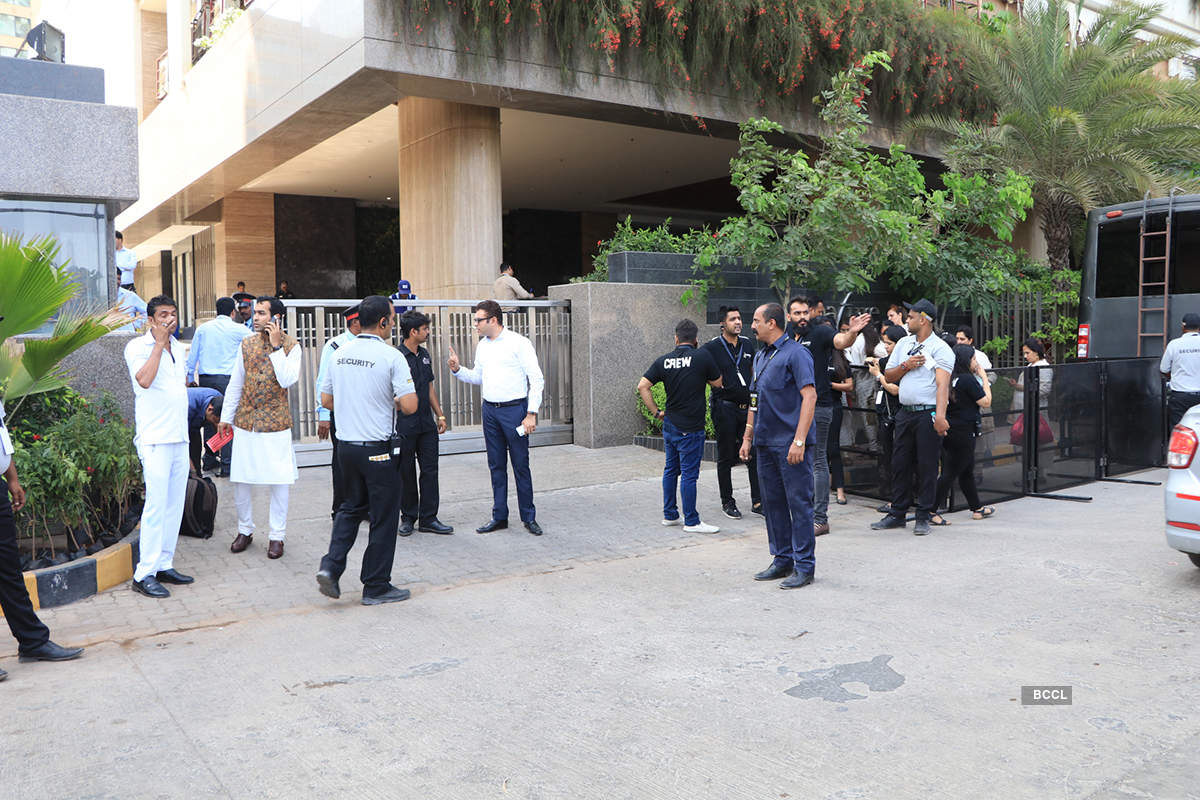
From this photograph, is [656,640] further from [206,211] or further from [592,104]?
[206,211]

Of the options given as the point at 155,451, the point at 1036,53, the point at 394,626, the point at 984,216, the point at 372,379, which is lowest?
the point at 394,626

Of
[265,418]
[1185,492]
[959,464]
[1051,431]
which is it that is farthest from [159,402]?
[1051,431]

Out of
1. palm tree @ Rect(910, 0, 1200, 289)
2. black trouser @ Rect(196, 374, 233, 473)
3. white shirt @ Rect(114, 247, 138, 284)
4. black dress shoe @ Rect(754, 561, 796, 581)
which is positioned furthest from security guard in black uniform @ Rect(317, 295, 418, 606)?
palm tree @ Rect(910, 0, 1200, 289)

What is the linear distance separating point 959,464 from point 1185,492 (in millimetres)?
2475

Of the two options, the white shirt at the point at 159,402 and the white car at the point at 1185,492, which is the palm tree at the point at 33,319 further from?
the white car at the point at 1185,492

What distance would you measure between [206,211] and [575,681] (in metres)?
23.6

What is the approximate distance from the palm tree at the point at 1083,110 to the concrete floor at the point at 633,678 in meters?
11.6

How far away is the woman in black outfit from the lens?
8562 mm

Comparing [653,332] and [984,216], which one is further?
[984,216]

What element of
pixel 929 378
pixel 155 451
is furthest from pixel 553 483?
pixel 155 451

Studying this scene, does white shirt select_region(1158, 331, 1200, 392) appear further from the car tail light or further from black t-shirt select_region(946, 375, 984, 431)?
the car tail light

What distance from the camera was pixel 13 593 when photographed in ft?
16.9

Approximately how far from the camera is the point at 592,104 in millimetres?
14812

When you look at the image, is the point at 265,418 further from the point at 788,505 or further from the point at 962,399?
the point at 962,399
